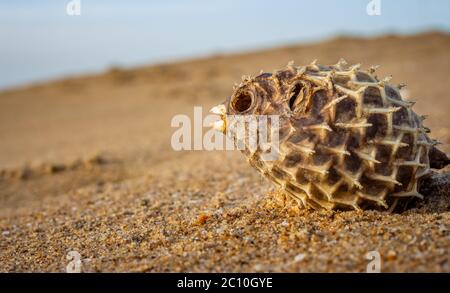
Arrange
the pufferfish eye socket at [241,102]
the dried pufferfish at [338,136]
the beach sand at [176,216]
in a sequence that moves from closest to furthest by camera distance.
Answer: the beach sand at [176,216] → the dried pufferfish at [338,136] → the pufferfish eye socket at [241,102]

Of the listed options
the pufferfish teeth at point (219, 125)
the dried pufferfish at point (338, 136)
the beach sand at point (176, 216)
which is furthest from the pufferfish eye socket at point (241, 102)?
the beach sand at point (176, 216)

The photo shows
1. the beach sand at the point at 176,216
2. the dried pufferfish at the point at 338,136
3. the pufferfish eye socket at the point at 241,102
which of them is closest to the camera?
the beach sand at the point at 176,216

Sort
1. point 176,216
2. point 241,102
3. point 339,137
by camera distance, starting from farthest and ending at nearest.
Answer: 1. point 176,216
2. point 241,102
3. point 339,137

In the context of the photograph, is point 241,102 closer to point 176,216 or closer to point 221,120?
point 221,120

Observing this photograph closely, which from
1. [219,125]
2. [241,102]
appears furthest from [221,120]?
[241,102]

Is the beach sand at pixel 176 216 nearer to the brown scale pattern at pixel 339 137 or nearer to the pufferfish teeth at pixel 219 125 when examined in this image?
the brown scale pattern at pixel 339 137
